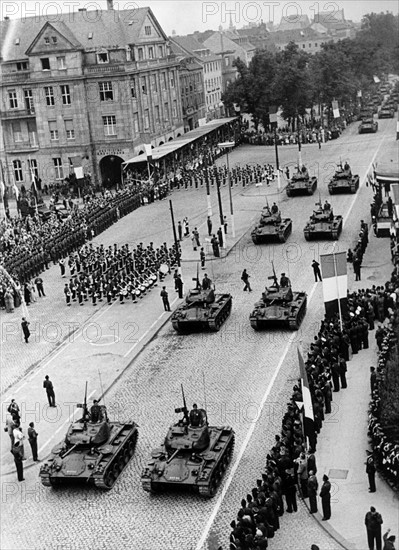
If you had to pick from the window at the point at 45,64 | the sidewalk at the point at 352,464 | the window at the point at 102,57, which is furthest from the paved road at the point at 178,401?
the window at the point at 45,64

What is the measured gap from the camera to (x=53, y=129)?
3071 inches

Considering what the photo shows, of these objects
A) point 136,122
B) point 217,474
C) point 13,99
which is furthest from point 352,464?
point 13,99

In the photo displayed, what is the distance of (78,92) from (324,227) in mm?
35510

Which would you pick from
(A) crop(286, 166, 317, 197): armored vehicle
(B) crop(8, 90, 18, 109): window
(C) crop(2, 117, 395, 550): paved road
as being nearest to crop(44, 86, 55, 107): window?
(B) crop(8, 90, 18, 109): window

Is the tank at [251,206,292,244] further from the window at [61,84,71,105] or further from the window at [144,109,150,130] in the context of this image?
the window at [61,84,71,105]

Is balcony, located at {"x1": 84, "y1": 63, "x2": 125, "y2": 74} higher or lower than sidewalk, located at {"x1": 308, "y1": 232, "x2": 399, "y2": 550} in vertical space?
higher

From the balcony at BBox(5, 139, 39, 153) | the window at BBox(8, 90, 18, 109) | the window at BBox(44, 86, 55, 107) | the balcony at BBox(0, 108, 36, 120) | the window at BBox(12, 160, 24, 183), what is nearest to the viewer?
the window at BBox(44, 86, 55, 107)

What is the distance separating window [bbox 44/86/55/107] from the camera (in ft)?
254

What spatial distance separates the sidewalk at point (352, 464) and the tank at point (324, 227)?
16733 mm

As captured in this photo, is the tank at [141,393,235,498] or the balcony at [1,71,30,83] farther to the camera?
the balcony at [1,71,30,83]

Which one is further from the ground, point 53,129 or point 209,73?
point 209,73

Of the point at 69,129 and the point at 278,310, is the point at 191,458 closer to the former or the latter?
the point at 278,310

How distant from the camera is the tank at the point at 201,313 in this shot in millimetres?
35375

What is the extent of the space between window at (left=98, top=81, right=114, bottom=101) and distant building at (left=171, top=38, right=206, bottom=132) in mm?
20442
